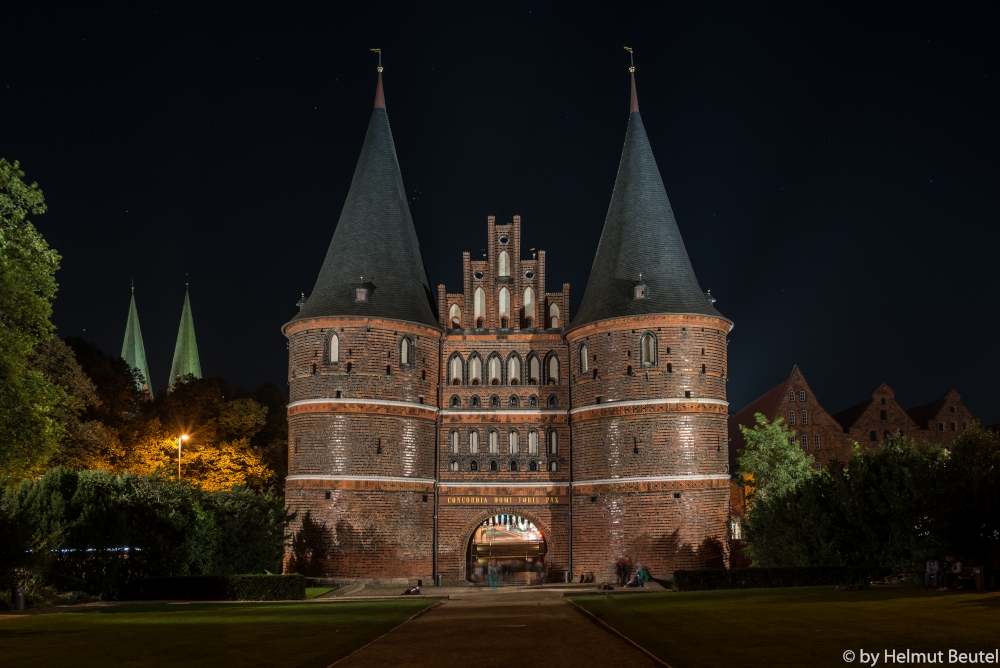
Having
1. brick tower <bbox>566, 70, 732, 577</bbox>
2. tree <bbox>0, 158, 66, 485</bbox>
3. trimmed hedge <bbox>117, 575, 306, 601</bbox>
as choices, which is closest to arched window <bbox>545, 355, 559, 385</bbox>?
brick tower <bbox>566, 70, 732, 577</bbox>

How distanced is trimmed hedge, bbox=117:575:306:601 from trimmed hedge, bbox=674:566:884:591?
43.5 feet

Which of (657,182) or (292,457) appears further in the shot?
(657,182)

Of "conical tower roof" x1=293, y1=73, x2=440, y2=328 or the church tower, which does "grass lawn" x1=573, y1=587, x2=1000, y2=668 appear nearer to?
"conical tower roof" x1=293, y1=73, x2=440, y2=328

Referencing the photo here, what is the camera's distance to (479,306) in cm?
4553

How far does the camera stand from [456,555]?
43.0 m

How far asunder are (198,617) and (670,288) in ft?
80.7

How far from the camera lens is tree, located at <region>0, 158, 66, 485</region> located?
25984 millimetres

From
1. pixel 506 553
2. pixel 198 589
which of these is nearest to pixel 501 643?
pixel 198 589

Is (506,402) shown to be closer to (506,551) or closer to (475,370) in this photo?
(475,370)

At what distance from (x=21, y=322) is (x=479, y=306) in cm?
2144

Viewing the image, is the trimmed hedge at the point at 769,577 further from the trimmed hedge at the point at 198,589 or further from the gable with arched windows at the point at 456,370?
the gable with arched windows at the point at 456,370

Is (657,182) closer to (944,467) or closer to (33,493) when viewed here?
(944,467)

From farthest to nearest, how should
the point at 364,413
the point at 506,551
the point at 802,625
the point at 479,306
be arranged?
the point at 506,551 → the point at 479,306 → the point at 364,413 → the point at 802,625

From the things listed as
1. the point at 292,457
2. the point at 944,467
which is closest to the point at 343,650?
the point at 944,467
